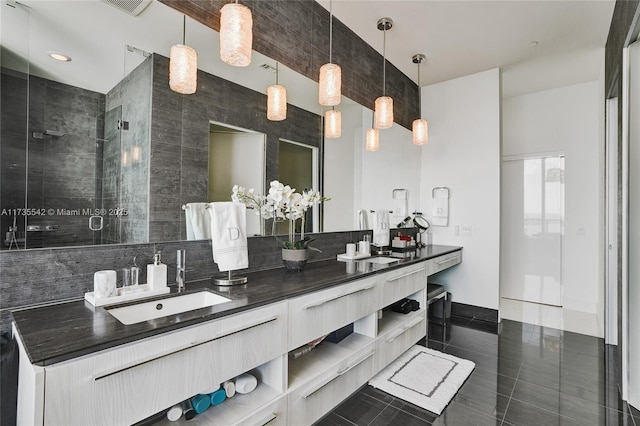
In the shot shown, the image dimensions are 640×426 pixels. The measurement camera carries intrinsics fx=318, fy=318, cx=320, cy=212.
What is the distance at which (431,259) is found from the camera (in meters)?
3.10

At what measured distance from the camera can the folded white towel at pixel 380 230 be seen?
3201 millimetres

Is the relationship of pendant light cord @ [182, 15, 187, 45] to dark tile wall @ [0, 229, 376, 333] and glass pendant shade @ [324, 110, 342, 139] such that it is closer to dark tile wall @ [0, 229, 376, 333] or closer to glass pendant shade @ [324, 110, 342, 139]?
dark tile wall @ [0, 229, 376, 333]

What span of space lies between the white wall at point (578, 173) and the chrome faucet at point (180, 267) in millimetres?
4814

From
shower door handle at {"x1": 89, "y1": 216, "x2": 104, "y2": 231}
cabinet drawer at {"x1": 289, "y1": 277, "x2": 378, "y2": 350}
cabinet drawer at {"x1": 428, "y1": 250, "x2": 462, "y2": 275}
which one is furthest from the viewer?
cabinet drawer at {"x1": 428, "y1": 250, "x2": 462, "y2": 275}

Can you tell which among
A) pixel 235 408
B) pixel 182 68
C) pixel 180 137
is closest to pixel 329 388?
pixel 235 408

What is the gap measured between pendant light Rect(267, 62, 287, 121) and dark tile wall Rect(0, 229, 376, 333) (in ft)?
3.29

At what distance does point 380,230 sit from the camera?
3.21 meters

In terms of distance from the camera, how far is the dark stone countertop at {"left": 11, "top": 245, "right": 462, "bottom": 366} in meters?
0.91

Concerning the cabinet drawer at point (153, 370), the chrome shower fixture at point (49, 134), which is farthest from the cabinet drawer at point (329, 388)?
the chrome shower fixture at point (49, 134)

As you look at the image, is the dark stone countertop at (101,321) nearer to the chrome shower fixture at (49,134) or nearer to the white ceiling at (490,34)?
the chrome shower fixture at (49,134)

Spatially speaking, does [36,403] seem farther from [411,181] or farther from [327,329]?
[411,181]

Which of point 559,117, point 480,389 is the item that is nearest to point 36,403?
point 480,389

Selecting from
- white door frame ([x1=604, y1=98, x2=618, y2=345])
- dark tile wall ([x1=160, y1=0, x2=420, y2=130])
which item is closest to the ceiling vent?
dark tile wall ([x1=160, y1=0, x2=420, y2=130])

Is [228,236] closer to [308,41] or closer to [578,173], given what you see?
[308,41]
